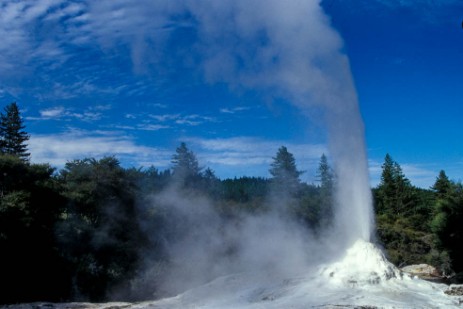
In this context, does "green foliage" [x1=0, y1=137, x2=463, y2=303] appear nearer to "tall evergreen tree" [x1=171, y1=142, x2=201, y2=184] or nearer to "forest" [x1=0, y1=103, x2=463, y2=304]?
"forest" [x1=0, y1=103, x2=463, y2=304]

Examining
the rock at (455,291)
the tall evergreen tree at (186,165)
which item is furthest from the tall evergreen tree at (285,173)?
the rock at (455,291)

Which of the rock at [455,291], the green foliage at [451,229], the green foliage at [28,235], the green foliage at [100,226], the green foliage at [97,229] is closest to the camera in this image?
the rock at [455,291]

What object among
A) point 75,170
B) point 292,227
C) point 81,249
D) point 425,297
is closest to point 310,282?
point 425,297

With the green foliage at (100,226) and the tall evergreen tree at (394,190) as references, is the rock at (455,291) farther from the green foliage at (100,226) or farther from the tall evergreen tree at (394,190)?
the tall evergreen tree at (394,190)

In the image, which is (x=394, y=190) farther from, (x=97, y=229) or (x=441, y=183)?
(x=97, y=229)

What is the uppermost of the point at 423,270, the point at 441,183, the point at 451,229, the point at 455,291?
the point at 441,183

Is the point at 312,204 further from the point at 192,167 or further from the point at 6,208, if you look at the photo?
the point at 6,208

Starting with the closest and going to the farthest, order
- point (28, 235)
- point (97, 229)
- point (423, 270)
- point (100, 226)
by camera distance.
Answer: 1. point (28, 235)
2. point (97, 229)
3. point (100, 226)
4. point (423, 270)

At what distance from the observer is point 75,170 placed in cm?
1641

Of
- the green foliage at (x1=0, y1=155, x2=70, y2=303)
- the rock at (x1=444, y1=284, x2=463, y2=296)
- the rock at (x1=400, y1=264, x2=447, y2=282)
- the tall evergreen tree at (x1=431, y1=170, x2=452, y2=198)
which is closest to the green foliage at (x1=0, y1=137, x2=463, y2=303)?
the green foliage at (x1=0, y1=155, x2=70, y2=303)

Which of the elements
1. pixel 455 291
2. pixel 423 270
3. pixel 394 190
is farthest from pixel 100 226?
pixel 394 190

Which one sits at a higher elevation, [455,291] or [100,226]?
[100,226]

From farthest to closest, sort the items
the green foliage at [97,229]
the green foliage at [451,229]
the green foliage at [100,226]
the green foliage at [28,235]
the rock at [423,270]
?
the rock at [423,270]
the green foliage at [451,229]
the green foliage at [100,226]
the green foliage at [97,229]
the green foliage at [28,235]

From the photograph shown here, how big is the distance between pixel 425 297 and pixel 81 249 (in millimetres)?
10238
